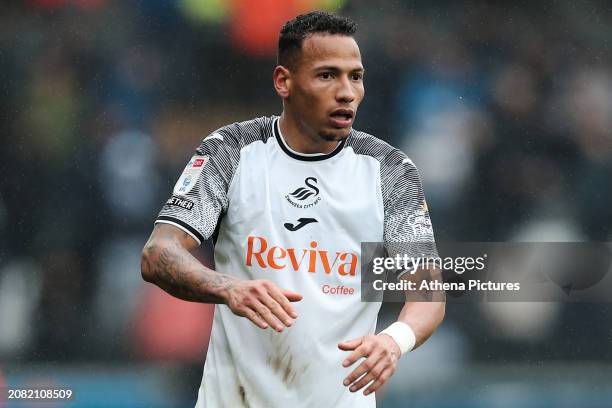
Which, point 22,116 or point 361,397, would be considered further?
point 22,116

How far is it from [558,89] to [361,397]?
4.29m

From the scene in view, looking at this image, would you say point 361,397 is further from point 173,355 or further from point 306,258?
point 173,355

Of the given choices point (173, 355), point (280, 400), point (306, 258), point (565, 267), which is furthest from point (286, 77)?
point (565, 267)

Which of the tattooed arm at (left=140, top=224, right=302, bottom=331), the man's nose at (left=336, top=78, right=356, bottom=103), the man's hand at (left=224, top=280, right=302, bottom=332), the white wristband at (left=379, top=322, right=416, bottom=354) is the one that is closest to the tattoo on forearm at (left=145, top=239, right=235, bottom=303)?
the tattooed arm at (left=140, top=224, right=302, bottom=331)

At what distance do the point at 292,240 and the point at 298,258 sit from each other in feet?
0.24

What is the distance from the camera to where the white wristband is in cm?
339

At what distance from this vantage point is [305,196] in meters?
3.82

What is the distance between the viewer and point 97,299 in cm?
663

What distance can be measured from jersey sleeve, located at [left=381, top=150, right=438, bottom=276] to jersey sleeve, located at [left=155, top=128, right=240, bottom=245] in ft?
2.04

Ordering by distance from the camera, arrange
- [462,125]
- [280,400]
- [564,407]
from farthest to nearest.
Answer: [462,125] < [564,407] < [280,400]

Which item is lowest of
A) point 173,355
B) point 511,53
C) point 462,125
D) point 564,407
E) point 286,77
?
point 564,407

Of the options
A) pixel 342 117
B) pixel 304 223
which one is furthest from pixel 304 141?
pixel 304 223

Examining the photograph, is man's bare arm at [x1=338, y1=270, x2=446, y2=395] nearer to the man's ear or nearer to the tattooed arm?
the tattooed arm

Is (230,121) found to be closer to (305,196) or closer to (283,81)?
(283,81)
